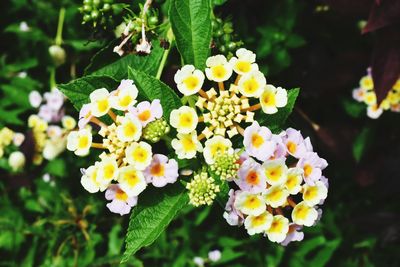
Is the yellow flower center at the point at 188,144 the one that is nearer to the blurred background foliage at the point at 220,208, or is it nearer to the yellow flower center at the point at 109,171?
the yellow flower center at the point at 109,171

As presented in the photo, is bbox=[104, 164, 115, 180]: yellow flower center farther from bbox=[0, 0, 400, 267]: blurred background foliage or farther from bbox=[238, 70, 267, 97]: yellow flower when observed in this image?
bbox=[0, 0, 400, 267]: blurred background foliage

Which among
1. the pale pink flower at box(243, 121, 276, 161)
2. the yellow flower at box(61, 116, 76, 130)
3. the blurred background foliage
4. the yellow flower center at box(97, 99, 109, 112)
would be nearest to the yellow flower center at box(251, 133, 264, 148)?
the pale pink flower at box(243, 121, 276, 161)

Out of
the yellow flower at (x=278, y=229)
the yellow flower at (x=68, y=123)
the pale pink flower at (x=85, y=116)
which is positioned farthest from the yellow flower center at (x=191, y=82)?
the yellow flower at (x=68, y=123)

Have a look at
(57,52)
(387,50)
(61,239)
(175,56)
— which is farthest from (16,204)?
(387,50)

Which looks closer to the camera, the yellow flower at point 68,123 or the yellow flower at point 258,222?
the yellow flower at point 258,222

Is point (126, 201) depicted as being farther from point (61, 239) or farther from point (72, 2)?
point (72, 2)

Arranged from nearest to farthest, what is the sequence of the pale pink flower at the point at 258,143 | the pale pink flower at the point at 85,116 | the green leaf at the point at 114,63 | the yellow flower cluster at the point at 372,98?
the pale pink flower at the point at 258,143 < the pale pink flower at the point at 85,116 < the green leaf at the point at 114,63 < the yellow flower cluster at the point at 372,98
